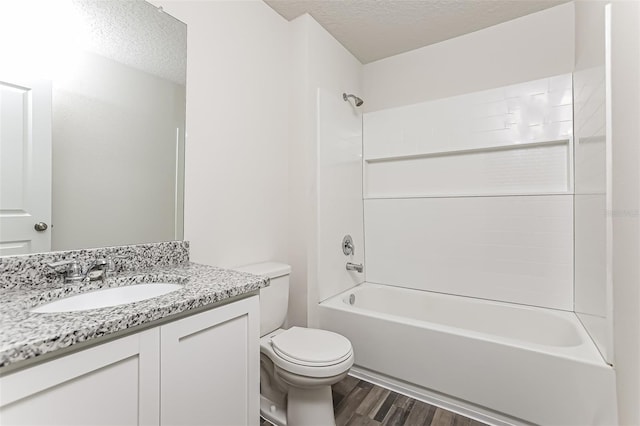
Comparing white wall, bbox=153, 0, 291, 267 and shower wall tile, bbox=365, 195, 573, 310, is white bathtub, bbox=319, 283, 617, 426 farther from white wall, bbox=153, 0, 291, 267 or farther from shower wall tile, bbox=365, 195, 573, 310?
white wall, bbox=153, 0, 291, 267

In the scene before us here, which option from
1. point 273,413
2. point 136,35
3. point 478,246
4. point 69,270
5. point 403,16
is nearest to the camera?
point 69,270

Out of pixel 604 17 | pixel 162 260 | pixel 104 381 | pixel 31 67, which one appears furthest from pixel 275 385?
pixel 604 17

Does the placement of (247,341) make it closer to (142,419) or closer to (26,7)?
(142,419)

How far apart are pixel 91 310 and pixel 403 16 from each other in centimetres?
241

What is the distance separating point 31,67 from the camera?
1.03m

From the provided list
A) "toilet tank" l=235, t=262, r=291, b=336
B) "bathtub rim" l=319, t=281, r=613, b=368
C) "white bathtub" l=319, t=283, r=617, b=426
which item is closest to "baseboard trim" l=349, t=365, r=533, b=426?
"white bathtub" l=319, t=283, r=617, b=426

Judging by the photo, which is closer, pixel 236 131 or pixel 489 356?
pixel 489 356

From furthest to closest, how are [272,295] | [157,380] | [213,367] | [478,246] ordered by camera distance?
[478,246] < [272,295] < [213,367] < [157,380]

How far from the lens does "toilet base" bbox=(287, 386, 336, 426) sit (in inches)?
57.3

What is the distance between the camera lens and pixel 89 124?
1184mm

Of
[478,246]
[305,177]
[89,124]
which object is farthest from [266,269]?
[478,246]

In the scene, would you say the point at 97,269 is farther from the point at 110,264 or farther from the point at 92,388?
the point at 92,388

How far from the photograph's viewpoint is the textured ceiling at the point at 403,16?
196 centimetres

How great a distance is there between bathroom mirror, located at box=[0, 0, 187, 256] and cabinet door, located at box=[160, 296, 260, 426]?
2.04ft
